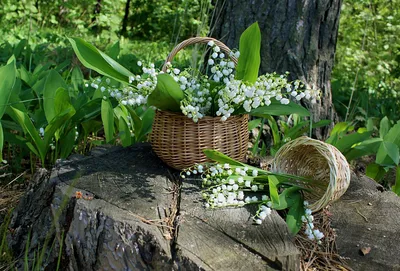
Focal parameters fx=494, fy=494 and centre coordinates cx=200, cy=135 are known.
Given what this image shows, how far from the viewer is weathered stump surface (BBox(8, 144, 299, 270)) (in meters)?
1.48

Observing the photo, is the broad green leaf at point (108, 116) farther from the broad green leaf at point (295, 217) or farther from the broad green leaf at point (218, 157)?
the broad green leaf at point (295, 217)

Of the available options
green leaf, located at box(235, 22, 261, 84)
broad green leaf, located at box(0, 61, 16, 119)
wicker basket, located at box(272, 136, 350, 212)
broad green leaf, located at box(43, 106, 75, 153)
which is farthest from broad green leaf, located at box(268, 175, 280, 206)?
broad green leaf, located at box(0, 61, 16, 119)

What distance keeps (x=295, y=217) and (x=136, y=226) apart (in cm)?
57

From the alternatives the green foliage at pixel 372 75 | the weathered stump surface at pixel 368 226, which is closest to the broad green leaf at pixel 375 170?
the weathered stump surface at pixel 368 226

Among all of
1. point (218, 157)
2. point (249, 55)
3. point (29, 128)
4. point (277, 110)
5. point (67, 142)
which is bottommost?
point (67, 142)

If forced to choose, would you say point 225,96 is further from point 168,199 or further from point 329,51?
point 329,51

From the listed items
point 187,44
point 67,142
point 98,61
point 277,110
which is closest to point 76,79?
point 67,142

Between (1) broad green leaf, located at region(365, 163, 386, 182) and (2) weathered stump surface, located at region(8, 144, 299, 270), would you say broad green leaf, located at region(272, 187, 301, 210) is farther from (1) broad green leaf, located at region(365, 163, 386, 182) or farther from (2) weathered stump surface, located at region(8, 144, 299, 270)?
(1) broad green leaf, located at region(365, 163, 386, 182)

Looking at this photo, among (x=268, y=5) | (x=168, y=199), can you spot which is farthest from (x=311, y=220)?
(x=268, y=5)

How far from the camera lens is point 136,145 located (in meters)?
2.24

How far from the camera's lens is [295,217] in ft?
5.72

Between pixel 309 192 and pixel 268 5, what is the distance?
4.59 ft

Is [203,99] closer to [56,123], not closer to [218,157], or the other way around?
[218,157]

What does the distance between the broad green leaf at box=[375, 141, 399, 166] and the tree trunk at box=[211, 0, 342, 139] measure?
66 centimetres
